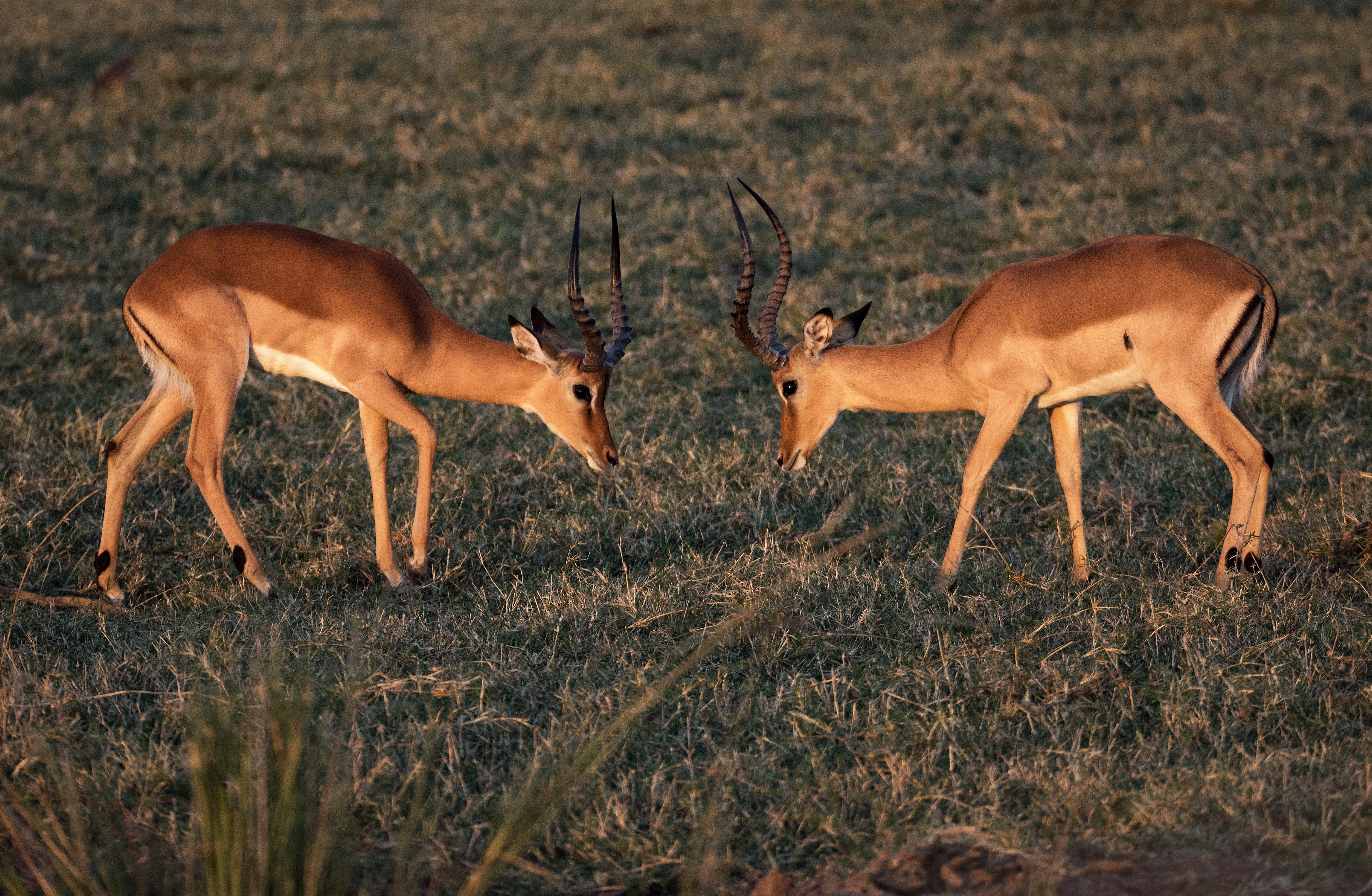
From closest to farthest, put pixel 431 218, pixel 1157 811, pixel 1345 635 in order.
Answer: pixel 1157 811, pixel 1345 635, pixel 431 218

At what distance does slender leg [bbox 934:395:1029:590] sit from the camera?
183 inches

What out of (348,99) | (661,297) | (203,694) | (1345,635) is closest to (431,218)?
(661,297)

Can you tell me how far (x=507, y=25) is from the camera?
13477 millimetres

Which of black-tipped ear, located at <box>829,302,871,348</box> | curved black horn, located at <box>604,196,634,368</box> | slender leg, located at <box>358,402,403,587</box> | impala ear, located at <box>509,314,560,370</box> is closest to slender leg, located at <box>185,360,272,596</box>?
slender leg, located at <box>358,402,403,587</box>

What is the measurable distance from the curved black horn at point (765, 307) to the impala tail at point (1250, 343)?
5.16ft

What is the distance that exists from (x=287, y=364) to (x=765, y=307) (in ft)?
5.96

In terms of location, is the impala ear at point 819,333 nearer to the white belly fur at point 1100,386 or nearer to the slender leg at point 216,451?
the white belly fur at point 1100,386

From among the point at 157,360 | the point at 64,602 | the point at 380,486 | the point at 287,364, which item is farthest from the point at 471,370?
the point at 64,602

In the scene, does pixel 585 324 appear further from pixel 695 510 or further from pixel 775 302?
pixel 695 510

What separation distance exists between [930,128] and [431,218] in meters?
4.07

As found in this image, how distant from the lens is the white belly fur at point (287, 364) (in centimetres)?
474

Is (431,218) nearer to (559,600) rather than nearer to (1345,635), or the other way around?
(559,600)

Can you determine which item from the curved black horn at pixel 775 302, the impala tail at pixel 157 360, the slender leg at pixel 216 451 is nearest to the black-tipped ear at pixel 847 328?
the curved black horn at pixel 775 302

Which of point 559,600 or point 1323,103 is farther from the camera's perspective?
point 1323,103
